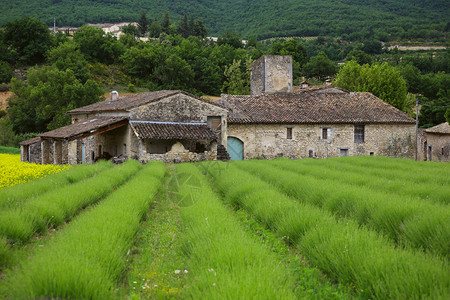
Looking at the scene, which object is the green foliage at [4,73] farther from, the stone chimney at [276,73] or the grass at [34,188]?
the grass at [34,188]

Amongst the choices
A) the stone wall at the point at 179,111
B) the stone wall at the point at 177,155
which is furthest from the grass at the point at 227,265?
the stone wall at the point at 179,111

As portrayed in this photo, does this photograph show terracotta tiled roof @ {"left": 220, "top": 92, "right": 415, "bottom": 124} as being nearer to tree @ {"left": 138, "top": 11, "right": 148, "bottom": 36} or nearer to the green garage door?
the green garage door

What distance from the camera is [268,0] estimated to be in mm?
148000

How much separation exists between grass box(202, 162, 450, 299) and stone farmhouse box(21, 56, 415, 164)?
14.7 meters

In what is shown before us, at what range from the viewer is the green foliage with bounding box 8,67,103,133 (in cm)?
3603

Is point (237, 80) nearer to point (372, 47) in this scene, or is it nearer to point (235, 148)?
point (235, 148)

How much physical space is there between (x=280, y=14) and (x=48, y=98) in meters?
110

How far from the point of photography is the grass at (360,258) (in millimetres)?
3143

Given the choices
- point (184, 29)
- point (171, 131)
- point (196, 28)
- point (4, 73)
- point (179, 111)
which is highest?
point (196, 28)

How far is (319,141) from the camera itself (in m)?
25.4

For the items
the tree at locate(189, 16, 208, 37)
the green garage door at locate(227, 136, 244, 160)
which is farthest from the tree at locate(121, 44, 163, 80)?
the tree at locate(189, 16, 208, 37)

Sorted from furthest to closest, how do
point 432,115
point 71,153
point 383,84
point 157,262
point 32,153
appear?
point 432,115
point 383,84
point 32,153
point 71,153
point 157,262

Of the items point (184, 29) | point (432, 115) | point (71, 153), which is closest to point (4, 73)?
point (71, 153)

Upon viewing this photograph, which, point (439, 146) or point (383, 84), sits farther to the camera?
point (383, 84)
